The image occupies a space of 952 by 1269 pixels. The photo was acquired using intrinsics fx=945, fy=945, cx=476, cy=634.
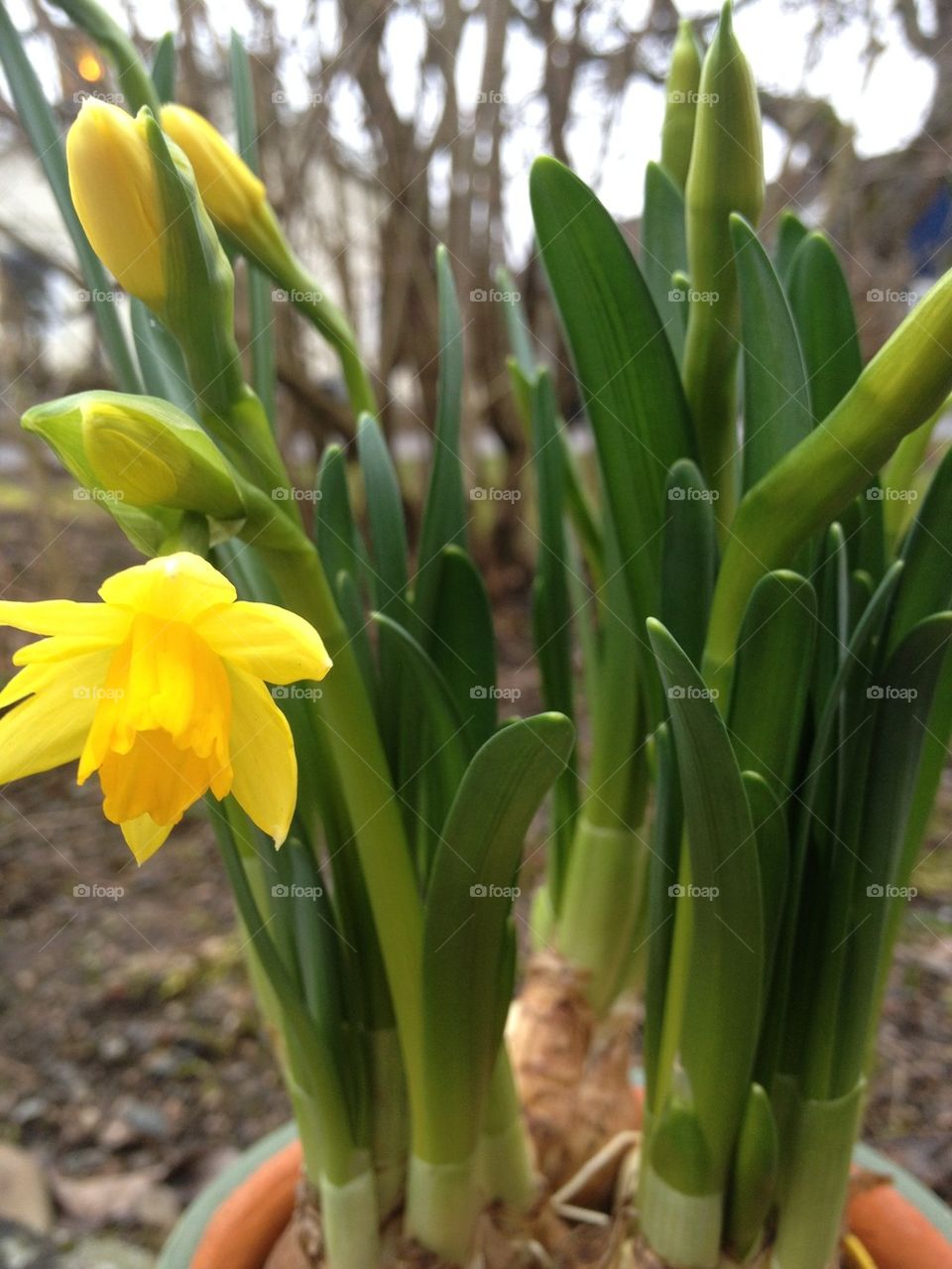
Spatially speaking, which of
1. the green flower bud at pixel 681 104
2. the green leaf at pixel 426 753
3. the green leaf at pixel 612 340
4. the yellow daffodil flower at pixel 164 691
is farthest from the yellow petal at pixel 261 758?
the green flower bud at pixel 681 104

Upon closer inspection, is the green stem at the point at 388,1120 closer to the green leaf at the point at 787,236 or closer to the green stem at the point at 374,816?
the green stem at the point at 374,816

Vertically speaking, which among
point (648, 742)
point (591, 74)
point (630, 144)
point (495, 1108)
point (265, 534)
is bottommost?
point (495, 1108)

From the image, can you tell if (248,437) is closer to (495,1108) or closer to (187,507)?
(187,507)

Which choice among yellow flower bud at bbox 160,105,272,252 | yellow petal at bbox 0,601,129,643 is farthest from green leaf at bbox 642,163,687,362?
yellow petal at bbox 0,601,129,643

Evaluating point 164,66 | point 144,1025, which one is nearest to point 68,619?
point 164,66

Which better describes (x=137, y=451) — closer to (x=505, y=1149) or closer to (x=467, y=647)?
(x=467, y=647)

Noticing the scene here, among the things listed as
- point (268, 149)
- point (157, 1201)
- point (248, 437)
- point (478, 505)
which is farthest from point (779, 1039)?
point (478, 505)
